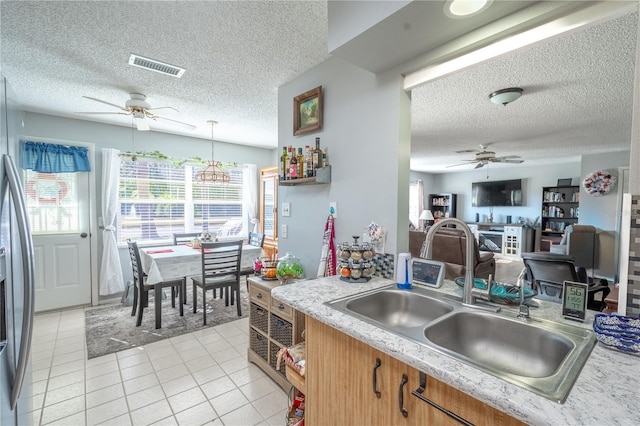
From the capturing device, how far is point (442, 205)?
864 cm

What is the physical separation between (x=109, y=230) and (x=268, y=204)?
2.40 metres

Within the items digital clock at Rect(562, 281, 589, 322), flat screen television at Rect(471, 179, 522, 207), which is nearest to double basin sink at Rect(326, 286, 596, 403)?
digital clock at Rect(562, 281, 589, 322)

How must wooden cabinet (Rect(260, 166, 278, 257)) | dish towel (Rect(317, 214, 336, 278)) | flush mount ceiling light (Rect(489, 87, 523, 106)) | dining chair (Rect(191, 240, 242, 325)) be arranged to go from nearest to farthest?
dish towel (Rect(317, 214, 336, 278)), flush mount ceiling light (Rect(489, 87, 523, 106)), dining chair (Rect(191, 240, 242, 325)), wooden cabinet (Rect(260, 166, 278, 257))

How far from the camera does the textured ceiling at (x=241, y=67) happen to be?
65.3 inches

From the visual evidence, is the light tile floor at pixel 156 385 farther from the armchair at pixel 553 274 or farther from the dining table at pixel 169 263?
the armchair at pixel 553 274

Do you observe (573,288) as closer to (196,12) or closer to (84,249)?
(196,12)

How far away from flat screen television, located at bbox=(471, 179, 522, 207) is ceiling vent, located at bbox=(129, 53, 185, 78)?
779cm

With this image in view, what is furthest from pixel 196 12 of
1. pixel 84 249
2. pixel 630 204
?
pixel 84 249

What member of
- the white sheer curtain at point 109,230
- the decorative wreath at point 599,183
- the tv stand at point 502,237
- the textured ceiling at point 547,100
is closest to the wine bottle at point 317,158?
the textured ceiling at point 547,100

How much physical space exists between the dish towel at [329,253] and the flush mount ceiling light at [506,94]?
1948mm

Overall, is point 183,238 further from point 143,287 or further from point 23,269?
point 23,269

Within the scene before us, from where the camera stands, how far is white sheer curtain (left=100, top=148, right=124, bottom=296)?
3816 mm

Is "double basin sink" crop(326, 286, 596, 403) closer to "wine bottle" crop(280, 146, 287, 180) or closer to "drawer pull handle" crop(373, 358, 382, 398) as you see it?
"drawer pull handle" crop(373, 358, 382, 398)

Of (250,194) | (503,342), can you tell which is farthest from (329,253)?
(250,194)
